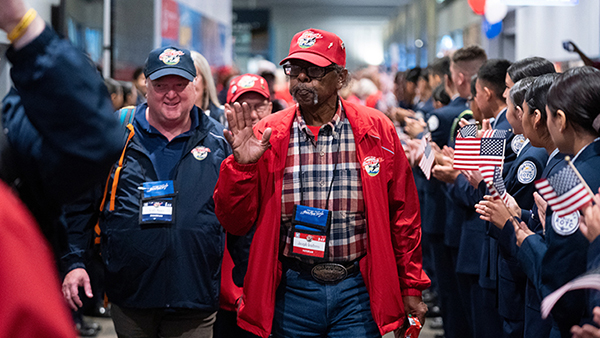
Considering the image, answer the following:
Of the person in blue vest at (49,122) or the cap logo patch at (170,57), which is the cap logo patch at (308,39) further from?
the person in blue vest at (49,122)

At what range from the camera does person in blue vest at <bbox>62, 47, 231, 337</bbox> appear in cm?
285

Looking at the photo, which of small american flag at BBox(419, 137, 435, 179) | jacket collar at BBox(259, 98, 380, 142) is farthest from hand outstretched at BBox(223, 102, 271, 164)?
small american flag at BBox(419, 137, 435, 179)

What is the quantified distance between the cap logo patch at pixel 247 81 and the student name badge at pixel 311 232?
1985mm

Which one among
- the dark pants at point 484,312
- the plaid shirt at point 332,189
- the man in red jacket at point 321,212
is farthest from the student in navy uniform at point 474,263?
the plaid shirt at point 332,189

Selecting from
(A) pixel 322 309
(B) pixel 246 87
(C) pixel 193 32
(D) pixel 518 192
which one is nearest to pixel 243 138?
(A) pixel 322 309

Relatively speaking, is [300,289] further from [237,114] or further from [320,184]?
[237,114]

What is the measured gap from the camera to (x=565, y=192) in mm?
1952

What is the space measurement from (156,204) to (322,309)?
91 centimetres

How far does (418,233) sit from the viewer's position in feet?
9.16

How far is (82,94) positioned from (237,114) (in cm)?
131

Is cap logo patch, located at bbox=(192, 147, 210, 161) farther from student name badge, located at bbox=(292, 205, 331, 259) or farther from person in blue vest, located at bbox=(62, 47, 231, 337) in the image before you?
student name badge, located at bbox=(292, 205, 331, 259)

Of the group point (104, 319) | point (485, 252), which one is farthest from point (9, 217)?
point (104, 319)

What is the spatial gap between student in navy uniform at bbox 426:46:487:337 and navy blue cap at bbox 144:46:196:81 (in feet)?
8.22

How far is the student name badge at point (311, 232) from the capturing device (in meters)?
2.57
